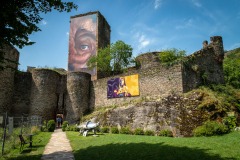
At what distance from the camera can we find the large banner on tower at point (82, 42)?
119 ft

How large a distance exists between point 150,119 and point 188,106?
336 cm

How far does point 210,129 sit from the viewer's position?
44.8 ft

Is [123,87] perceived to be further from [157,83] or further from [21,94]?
[21,94]

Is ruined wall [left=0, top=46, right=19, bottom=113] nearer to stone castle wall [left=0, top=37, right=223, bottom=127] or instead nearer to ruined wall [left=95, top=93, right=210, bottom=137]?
stone castle wall [left=0, top=37, right=223, bottom=127]

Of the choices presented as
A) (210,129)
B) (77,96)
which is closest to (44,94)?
(77,96)

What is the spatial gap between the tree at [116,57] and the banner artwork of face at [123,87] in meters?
7.14

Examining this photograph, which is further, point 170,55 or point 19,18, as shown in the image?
point 170,55

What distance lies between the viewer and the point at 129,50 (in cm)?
3228

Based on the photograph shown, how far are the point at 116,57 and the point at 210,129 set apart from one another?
2069 cm

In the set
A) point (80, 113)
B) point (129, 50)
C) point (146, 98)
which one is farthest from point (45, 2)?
point (129, 50)

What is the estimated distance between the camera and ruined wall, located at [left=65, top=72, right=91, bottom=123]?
26.6 m

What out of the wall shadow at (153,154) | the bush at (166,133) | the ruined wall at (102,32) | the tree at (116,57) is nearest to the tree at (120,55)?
the tree at (116,57)

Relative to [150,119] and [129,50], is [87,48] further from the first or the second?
[150,119]

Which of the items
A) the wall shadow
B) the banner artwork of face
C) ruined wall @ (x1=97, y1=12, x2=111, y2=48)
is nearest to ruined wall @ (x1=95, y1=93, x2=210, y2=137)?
the banner artwork of face
